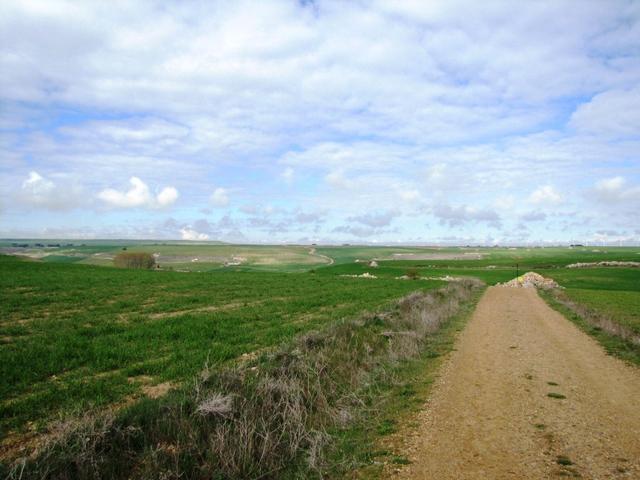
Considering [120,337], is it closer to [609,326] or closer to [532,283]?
[609,326]

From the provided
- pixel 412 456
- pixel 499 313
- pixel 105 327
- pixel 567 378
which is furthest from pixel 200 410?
pixel 499 313

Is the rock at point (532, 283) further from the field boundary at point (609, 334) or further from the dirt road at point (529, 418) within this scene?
the dirt road at point (529, 418)

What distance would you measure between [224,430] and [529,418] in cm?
684

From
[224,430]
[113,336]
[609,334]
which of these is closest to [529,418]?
[224,430]

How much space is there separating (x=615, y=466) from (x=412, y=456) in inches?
135

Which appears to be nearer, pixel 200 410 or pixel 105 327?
pixel 200 410

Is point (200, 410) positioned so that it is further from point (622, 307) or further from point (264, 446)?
point (622, 307)

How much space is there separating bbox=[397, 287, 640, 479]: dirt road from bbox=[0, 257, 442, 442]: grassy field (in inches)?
240

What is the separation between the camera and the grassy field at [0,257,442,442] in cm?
1001

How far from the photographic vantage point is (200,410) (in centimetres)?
761

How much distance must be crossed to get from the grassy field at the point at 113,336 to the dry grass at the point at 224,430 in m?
2.01

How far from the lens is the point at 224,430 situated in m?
7.14

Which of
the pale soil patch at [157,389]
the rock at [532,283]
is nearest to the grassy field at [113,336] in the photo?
the pale soil patch at [157,389]

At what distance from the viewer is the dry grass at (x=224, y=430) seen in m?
6.06
